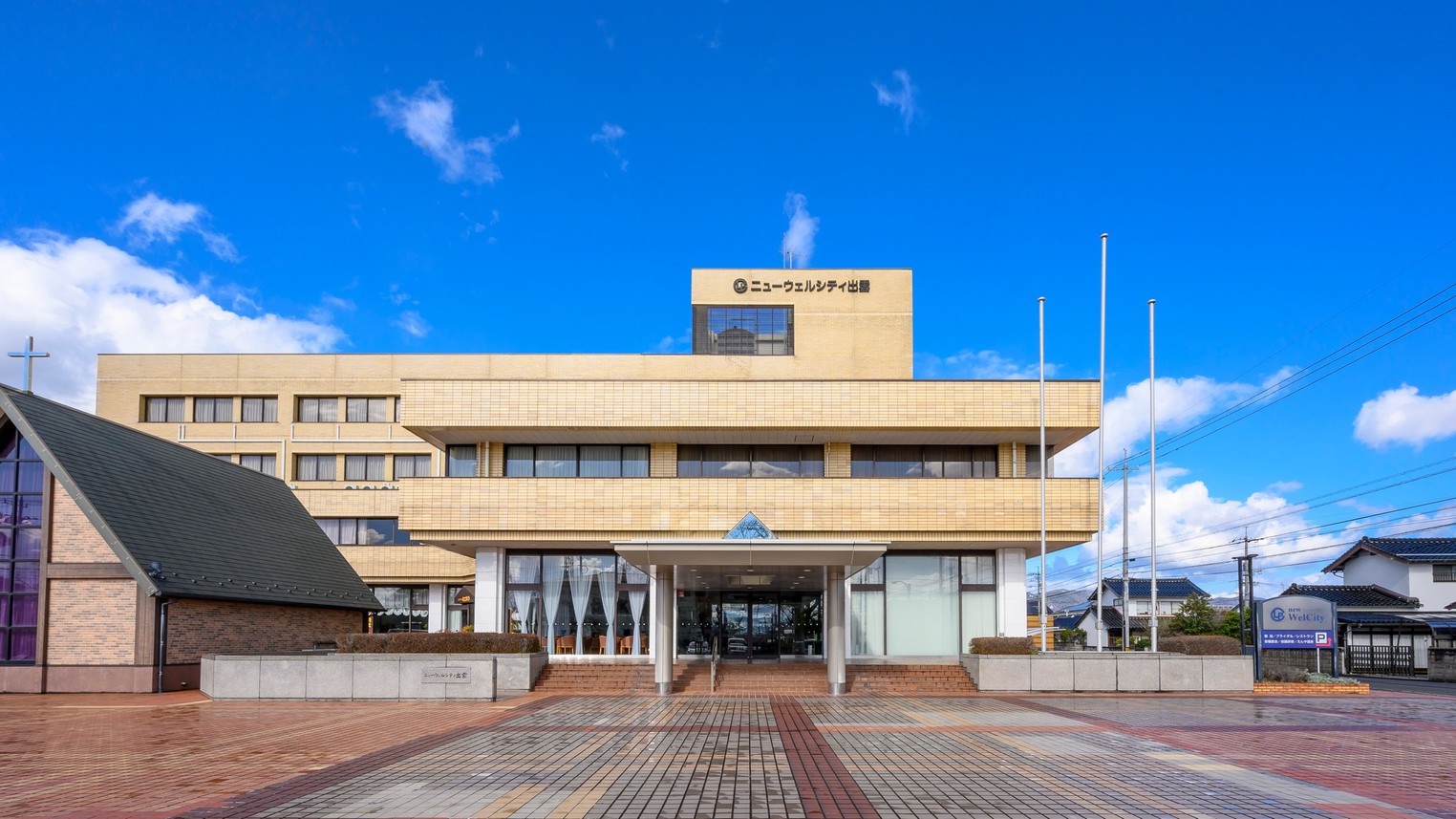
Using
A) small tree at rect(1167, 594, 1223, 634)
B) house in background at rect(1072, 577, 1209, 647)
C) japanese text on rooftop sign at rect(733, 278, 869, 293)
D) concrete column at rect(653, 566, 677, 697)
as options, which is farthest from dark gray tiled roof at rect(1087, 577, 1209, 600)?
concrete column at rect(653, 566, 677, 697)

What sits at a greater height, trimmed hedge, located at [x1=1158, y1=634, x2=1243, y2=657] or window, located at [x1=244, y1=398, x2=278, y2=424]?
window, located at [x1=244, y1=398, x2=278, y2=424]

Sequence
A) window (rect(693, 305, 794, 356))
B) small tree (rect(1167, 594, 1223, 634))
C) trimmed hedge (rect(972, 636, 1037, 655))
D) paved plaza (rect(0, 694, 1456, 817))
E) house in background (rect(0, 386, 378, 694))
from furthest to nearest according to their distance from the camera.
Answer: small tree (rect(1167, 594, 1223, 634)) → window (rect(693, 305, 794, 356)) → trimmed hedge (rect(972, 636, 1037, 655)) → house in background (rect(0, 386, 378, 694)) → paved plaza (rect(0, 694, 1456, 817))

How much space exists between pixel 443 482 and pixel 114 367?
2883cm

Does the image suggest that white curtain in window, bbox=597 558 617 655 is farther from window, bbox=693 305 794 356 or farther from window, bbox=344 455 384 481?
window, bbox=344 455 384 481

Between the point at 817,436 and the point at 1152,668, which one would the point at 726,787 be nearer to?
the point at 1152,668

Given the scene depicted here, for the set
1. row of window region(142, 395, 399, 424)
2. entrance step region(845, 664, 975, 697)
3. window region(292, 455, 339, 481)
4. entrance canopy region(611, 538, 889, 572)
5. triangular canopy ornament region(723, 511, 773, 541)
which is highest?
row of window region(142, 395, 399, 424)

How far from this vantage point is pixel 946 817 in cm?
1086

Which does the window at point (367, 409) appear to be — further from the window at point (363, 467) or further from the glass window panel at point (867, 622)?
the glass window panel at point (867, 622)

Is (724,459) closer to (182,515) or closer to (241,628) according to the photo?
(241,628)

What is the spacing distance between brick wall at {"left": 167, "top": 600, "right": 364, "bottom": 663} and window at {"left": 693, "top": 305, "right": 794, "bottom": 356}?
17696mm

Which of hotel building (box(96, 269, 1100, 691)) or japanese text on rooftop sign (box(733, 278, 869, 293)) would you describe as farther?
japanese text on rooftop sign (box(733, 278, 869, 293))

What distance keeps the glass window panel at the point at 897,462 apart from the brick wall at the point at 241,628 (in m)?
19.2

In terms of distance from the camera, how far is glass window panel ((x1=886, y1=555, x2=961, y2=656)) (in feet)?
112

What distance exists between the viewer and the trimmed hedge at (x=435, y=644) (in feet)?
87.6
